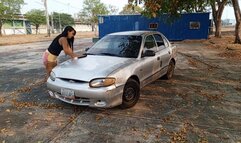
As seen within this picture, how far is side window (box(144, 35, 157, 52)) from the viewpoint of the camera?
5.57 metres

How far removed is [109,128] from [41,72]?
18.0 ft

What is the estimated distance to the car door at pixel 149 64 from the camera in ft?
16.9

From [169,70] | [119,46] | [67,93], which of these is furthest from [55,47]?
[169,70]

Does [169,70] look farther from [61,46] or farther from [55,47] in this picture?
[55,47]

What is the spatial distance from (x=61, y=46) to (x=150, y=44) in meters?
2.23

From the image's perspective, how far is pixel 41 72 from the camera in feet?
28.0

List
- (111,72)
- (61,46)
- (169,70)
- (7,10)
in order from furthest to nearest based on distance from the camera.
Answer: (7,10) < (169,70) < (61,46) < (111,72)

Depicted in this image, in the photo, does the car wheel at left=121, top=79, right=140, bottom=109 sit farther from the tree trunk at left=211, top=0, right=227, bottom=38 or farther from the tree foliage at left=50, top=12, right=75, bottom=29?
the tree foliage at left=50, top=12, right=75, bottom=29

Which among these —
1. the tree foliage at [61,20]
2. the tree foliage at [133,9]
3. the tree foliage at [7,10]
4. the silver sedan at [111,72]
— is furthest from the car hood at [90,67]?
the tree foliage at [61,20]

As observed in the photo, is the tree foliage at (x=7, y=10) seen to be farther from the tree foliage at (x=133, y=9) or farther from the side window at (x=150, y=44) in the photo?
the side window at (x=150, y=44)

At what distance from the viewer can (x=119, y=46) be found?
5523mm

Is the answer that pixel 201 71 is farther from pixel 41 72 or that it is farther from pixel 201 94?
pixel 41 72

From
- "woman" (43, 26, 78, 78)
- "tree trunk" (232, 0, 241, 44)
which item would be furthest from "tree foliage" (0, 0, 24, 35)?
"woman" (43, 26, 78, 78)

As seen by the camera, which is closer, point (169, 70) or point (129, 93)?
point (129, 93)
